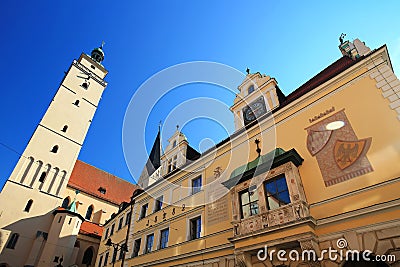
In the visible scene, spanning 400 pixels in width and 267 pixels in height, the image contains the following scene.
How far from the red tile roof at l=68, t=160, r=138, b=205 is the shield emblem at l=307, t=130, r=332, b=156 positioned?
36.9 meters

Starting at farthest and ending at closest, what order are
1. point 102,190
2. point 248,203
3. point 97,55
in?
point 97,55
point 102,190
point 248,203

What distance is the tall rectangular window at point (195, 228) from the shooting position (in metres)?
13.2

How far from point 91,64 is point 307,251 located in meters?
51.9

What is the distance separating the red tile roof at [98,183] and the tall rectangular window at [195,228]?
2978cm

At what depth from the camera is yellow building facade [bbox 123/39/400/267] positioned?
7602 millimetres

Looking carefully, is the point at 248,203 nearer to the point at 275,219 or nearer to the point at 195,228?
the point at 275,219

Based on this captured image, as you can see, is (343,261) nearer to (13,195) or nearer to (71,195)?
(13,195)

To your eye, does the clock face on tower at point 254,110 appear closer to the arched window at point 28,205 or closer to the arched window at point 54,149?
the arched window at point 28,205

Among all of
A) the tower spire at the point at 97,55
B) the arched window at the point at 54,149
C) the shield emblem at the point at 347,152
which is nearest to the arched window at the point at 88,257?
the arched window at the point at 54,149

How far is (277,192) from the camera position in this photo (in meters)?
9.81

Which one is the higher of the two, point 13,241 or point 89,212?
point 89,212

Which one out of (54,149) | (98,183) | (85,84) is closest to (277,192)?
(54,149)

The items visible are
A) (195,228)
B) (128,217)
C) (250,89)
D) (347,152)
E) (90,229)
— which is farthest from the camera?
(90,229)

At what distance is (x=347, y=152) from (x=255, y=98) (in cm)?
695
